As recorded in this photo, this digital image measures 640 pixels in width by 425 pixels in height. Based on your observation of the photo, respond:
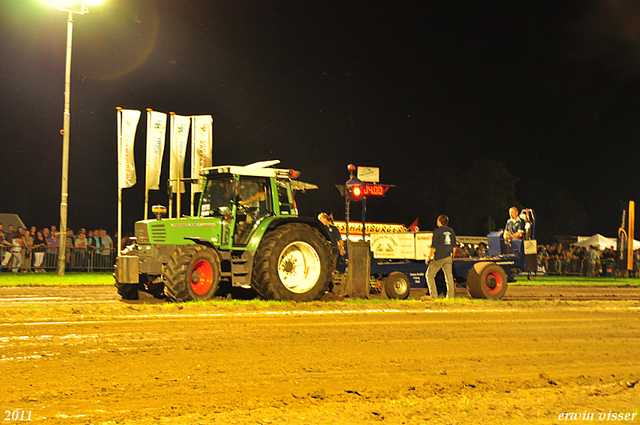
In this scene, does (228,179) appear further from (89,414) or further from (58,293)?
(89,414)

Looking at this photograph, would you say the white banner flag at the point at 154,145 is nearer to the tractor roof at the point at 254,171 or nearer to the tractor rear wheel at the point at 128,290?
the tractor rear wheel at the point at 128,290

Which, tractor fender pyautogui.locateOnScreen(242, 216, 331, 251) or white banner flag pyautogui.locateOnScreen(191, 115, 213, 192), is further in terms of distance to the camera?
white banner flag pyautogui.locateOnScreen(191, 115, 213, 192)

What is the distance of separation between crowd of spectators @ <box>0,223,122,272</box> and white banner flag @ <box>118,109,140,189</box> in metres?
3.15

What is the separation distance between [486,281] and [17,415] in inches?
409

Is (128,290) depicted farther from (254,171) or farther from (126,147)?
(126,147)

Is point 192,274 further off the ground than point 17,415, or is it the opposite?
point 192,274

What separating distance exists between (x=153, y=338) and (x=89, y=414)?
100 inches

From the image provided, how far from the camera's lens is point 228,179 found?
35.7 feet

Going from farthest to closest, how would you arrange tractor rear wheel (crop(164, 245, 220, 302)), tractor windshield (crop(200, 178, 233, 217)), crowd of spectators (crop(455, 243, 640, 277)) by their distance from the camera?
crowd of spectators (crop(455, 243, 640, 277)) < tractor windshield (crop(200, 178, 233, 217)) < tractor rear wheel (crop(164, 245, 220, 302))

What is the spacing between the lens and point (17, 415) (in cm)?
413

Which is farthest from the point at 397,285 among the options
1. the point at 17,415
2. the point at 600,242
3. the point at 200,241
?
the point at 600,242

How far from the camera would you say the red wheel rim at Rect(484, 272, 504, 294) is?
13.1 meters

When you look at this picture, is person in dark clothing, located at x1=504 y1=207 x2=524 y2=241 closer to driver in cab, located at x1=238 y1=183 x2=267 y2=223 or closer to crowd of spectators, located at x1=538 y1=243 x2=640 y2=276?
driver in cab, located at x1=238 y1=183 x2=267 y2=223

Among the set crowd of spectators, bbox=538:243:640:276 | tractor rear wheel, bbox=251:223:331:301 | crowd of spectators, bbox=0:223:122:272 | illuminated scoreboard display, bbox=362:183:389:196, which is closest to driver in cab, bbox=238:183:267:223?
tractor rear wheel, bbox=251:223:331:301
